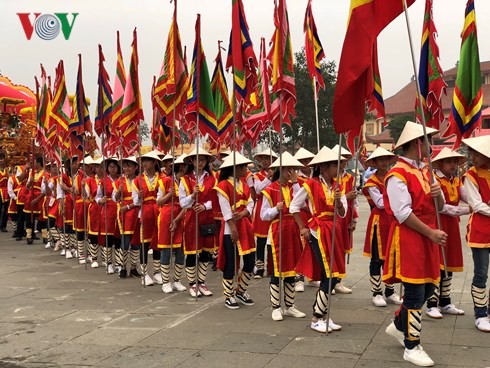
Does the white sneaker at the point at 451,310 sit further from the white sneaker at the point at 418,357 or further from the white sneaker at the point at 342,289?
the white sneaker at the point at 418,357

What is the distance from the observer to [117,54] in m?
10.8

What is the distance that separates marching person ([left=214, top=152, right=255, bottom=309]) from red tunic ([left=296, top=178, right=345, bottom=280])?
1224 millimetres

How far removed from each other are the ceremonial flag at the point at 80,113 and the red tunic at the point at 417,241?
7698 millimetres

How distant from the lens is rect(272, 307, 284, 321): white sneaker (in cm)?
708

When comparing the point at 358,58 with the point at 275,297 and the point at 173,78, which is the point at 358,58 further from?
the point at 173,78

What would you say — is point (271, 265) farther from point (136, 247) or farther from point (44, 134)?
point (44, 134)

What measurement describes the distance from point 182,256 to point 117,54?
3881mm

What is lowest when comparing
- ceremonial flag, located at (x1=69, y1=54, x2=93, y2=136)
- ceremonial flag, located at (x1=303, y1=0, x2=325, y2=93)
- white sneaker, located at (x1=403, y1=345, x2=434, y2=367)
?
white sneaker, located at (x1=403, y1=345, x2=434, y2=367)

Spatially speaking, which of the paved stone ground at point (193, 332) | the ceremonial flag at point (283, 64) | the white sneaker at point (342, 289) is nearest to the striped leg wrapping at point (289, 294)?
the paved stone ground at point (193, 332)

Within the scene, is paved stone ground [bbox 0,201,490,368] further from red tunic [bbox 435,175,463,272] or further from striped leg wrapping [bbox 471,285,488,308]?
red tunic [bbox 435,175,463,272]

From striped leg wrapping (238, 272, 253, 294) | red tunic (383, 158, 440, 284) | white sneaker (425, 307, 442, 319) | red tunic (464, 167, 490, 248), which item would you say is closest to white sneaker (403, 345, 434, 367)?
red tunic (383, 158, 440, 284)

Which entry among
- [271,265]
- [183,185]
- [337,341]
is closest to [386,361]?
[337,341]

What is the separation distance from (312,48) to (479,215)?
540cm

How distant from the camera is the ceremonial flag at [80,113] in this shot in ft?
38.2
